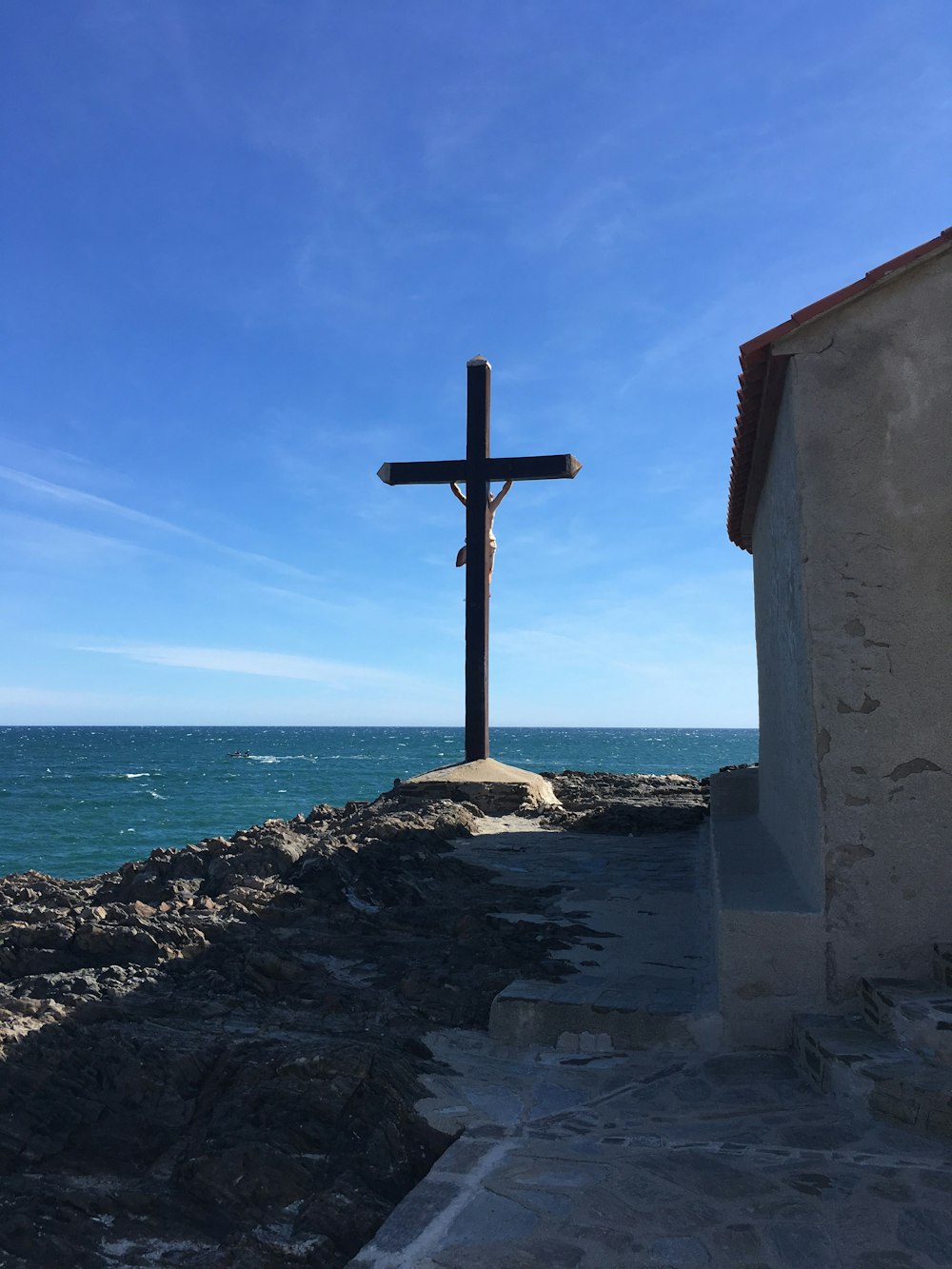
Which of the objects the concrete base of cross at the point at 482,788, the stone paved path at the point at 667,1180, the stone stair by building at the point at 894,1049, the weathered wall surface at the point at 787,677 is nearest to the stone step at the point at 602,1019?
the stone paved path at the point at 667,1180

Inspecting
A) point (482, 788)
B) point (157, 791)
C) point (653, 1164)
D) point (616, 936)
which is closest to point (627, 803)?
point (482, 788)

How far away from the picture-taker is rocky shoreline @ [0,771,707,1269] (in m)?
3.02

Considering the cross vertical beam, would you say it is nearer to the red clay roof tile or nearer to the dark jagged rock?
the dark jagged rock

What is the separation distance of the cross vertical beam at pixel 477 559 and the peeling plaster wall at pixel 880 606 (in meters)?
7.98

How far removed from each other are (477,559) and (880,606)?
27.6 ft

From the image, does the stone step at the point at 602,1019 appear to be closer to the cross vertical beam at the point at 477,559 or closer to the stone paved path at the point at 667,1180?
the stone paved path at the point at 667,1180

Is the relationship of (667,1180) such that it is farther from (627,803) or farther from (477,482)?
(477,482)

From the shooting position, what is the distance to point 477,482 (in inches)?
508

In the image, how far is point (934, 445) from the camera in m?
4.71

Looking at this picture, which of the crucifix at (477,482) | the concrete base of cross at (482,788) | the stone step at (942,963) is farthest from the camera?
the crucifix at (477,482)

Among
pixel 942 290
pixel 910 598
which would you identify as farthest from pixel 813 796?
pixel 942 290

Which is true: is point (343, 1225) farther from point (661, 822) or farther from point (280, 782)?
point (280, 782)

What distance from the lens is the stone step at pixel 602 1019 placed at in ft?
15.2

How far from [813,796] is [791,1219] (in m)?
2.19
